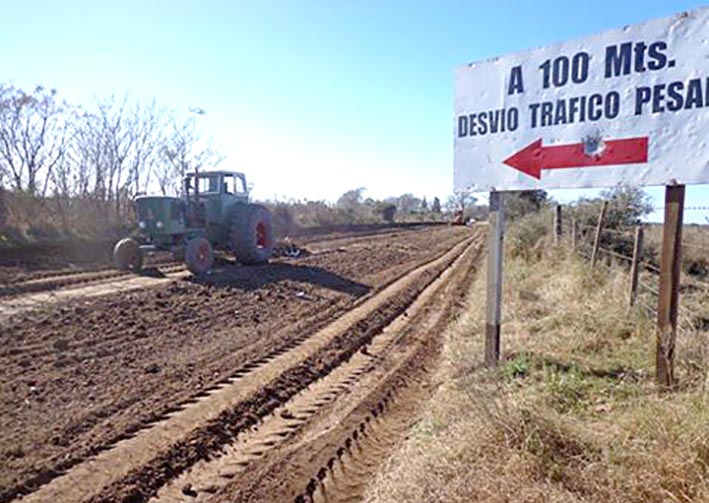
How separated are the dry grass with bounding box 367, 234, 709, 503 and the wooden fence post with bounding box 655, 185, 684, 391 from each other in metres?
0.17


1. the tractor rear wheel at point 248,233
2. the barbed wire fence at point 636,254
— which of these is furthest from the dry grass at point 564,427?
the tractor rear wheel at point 248,233

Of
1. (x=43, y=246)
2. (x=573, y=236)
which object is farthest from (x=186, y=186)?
(x=573, y=236)

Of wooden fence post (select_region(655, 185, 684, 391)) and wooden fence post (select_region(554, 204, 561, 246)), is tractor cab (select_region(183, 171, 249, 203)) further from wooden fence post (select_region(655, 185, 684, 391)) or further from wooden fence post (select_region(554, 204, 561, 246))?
wooden fence post (select_region(655, 185, 684, 391))

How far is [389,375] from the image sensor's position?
5656mm

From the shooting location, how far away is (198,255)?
11.6m

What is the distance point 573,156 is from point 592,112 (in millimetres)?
382

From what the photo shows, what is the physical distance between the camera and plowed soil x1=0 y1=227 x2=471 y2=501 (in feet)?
13.1

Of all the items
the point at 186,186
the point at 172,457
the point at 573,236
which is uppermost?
the point at 186,186

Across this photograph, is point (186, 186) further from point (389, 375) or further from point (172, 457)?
point (172, 457)

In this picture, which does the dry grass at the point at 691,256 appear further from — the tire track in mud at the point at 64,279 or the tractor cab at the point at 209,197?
the tire track in mud at the point at 64,279

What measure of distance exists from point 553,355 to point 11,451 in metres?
4.83

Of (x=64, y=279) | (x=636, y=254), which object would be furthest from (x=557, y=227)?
(x=64, y=279)

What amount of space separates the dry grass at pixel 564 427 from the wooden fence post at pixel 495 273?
21cm

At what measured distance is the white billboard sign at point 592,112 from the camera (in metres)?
3.89
